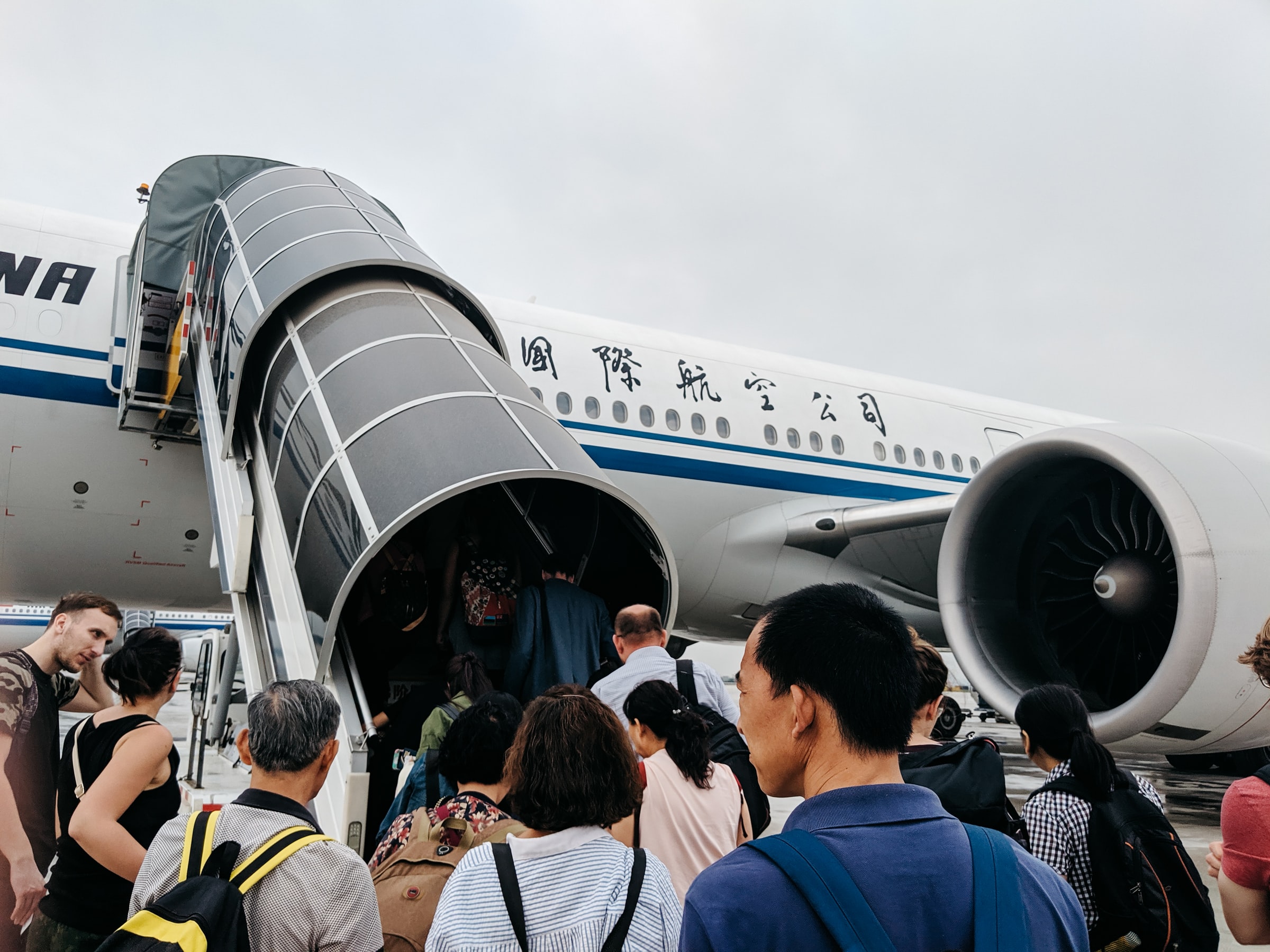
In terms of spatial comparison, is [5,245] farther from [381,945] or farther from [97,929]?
[381,945]

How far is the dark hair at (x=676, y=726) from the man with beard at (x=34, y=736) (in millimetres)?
1331

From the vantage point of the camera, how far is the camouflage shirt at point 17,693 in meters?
2.24

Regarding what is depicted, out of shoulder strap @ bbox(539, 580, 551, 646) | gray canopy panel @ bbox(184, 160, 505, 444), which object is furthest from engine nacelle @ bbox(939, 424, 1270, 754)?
gray canopy panel @ bbox(184, 160, 505, 444)

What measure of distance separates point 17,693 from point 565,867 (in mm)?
1604

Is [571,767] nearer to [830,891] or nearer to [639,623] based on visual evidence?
[830,891]

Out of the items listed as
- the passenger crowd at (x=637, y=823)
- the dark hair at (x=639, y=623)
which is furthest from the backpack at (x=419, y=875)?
the dark hair at (x=639, y=623)

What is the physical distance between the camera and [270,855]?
5.20 ft

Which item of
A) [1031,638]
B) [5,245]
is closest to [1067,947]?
[1031,638]

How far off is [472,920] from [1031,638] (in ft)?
16.3

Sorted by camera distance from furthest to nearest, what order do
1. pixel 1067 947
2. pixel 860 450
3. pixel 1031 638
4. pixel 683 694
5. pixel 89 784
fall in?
pixel 860 450, pixel 1031 638, pixel 683 694, pixel 89 784, pixel 1067 947

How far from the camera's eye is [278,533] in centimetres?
374

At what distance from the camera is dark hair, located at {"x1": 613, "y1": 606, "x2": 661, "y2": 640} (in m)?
2.99

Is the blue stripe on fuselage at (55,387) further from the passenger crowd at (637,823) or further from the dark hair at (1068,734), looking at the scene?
the dark hair at (1068,734)

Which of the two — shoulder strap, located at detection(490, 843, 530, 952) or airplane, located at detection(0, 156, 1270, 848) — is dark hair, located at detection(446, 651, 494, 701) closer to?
airplane, located at detection(0, 156, 1270, 848)
